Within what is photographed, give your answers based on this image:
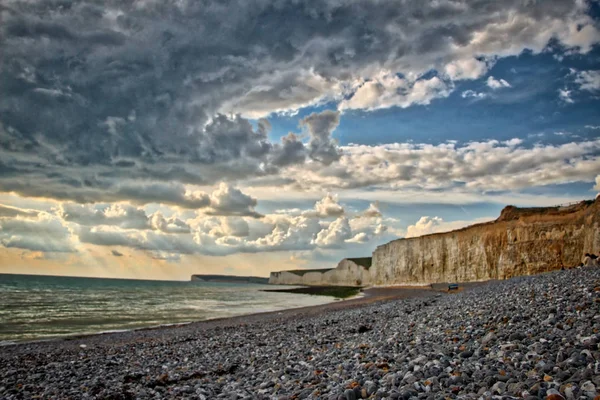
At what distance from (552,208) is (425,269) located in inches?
1150

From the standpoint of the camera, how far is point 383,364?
6.81m

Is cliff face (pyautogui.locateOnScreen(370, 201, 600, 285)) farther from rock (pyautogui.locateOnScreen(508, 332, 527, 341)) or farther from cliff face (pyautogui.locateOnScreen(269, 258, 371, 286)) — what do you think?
cliff face (pyautogui.locateOnScreen(269, 258, 371, 286))

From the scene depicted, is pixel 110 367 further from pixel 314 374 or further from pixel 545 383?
pixel 545 383

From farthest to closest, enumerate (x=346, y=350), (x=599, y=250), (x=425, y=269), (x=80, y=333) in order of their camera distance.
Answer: (x=425, y=269) < (x=599, y=250) < (x=80, y=333) < (x=346, y=350)

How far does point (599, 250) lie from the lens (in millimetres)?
28266

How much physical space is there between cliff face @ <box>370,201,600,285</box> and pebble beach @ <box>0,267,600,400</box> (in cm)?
2649

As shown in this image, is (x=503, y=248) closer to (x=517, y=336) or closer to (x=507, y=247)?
(x=507, y=247)

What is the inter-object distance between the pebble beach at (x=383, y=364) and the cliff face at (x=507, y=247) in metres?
26.5

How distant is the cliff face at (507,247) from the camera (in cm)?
3609

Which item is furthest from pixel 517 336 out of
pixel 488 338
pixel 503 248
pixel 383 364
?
pixel 503 248

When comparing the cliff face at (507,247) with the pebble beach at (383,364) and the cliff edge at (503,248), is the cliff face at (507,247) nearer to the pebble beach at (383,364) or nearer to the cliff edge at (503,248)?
the cliff edge at (503,248)

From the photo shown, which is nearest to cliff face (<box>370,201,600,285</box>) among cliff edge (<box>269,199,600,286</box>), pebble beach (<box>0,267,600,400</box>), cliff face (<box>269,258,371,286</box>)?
cliff edge (<box>269,199,600,286</box>)

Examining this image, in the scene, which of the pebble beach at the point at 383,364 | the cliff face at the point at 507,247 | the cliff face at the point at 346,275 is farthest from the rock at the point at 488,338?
the cliff face at the point at 346,275

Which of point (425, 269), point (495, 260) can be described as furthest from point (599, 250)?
point (425, 269)
